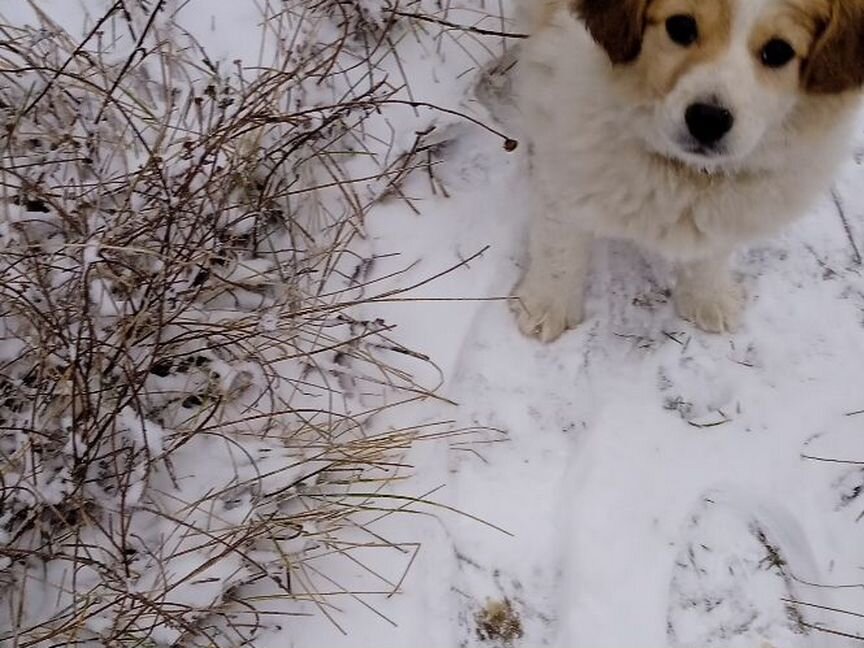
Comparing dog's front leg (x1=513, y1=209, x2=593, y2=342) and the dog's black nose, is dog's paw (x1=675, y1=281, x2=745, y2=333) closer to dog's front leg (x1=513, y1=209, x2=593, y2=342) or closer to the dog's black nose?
dog's front leg (x1=513, y1=209, x2=593, y2=342)

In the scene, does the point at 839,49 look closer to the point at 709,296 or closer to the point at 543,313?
the point at 709,296

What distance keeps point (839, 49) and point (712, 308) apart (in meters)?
0.92

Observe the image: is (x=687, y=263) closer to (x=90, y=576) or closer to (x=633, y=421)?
(x=633, y=421)

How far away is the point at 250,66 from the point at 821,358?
182cm

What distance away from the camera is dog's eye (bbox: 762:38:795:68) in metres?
1.92

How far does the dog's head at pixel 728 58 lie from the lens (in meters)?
1.89

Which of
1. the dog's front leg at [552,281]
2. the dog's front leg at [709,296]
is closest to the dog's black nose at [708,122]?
the dog's front leg at [552,281]

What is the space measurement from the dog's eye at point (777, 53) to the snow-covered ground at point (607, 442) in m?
0.97

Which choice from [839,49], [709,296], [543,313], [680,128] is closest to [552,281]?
[543,313]

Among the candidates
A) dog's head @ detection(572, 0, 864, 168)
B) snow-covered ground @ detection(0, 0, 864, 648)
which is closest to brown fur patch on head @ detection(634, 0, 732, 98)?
dog's head @ detection(572, 0, 864, 168)

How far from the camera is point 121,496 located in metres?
2.15

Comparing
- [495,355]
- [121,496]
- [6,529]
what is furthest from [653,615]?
[6,529]

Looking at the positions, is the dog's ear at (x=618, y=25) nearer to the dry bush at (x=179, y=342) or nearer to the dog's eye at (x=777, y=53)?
the dog's eye at (x=777, y=53)

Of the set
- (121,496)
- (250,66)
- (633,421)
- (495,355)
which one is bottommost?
(121,496)
